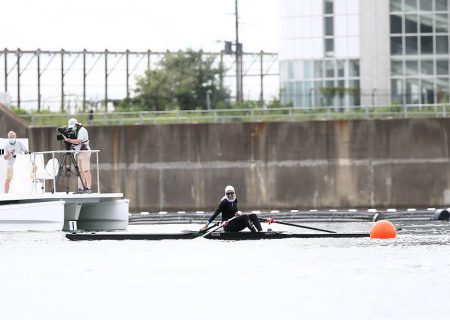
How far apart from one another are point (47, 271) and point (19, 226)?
31.0 ft

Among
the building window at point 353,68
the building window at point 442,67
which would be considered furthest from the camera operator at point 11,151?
the building window at point 442,67

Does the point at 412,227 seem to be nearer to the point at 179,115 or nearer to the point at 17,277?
the point at 17,277

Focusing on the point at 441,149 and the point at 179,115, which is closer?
Result: the point at 441,149

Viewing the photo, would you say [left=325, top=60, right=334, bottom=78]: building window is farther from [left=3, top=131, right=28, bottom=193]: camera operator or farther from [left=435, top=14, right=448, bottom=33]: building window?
[left=3, top=131, right=28, bottom=193]: camera operator

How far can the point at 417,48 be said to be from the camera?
274 feet

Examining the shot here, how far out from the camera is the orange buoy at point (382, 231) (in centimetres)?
4412

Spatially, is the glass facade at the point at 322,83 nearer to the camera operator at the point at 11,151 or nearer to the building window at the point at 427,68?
the building window at the point at 427,68

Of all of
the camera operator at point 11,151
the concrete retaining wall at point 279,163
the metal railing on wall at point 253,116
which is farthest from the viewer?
the metal railing on wall at point 253,116

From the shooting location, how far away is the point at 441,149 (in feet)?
233

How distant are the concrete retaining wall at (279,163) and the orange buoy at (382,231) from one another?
25.8m

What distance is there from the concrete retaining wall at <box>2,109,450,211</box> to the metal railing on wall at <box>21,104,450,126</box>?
3.73 feet

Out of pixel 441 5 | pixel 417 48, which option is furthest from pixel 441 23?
pixel 417 48

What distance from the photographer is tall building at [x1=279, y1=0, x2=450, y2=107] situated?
8344 cm

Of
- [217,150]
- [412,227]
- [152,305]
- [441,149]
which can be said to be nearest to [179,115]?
[217,150]
